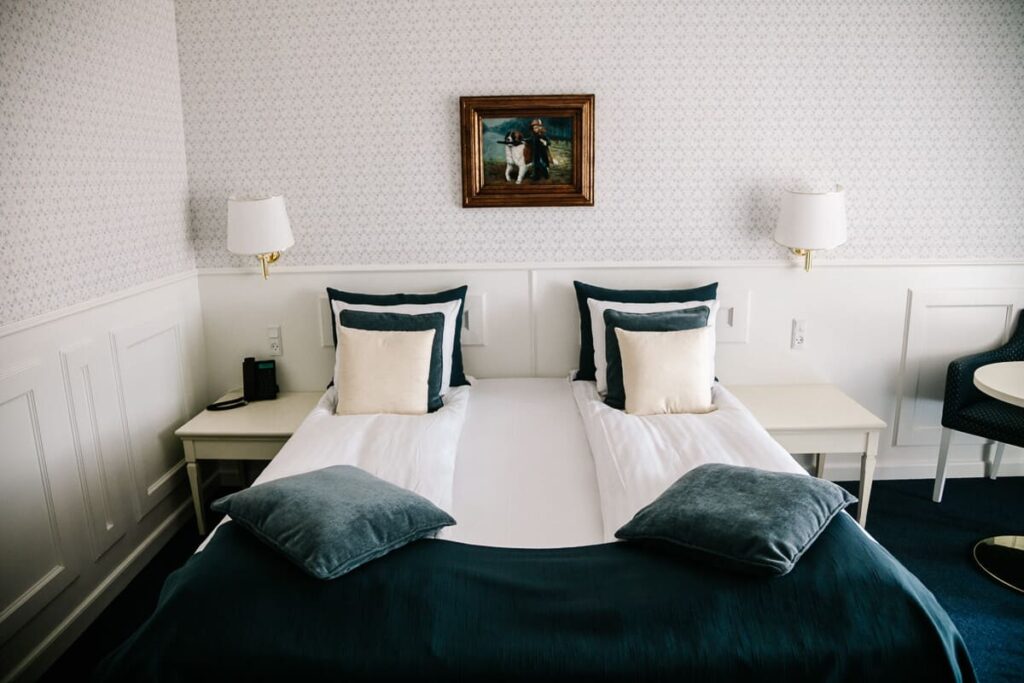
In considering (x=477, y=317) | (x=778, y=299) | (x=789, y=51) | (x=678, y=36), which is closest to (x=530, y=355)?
(x=477, y=317)

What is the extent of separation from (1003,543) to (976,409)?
564mm

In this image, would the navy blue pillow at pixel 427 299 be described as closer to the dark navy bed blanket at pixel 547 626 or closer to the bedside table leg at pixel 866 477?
the dark navy bed blanket at pixel 547 626

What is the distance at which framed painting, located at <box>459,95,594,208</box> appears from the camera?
10.2 ft

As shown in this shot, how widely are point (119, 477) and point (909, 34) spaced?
3.76m

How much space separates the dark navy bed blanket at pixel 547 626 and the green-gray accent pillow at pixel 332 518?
5 cm

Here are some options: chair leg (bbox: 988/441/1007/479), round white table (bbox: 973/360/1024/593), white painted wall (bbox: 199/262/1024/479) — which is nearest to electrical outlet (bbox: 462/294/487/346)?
white painted wall (bbox: 199/262/1024/479)

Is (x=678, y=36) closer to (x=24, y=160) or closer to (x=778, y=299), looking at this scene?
(x=778, y=299)

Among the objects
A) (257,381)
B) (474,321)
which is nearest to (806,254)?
(474,321)

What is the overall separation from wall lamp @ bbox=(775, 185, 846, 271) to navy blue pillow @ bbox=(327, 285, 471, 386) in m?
1.46

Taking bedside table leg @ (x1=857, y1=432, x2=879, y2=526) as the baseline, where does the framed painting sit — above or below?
above

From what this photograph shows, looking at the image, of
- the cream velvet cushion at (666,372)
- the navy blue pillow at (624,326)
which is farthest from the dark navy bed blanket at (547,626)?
the navy blue pillow at (624,326)

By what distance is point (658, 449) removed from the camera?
2.33m

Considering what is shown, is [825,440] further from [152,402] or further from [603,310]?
[152,402]

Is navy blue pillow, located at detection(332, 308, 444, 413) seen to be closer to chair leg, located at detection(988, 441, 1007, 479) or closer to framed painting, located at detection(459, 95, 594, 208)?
framed painting, located at detection(459, 95, 594, 208)
